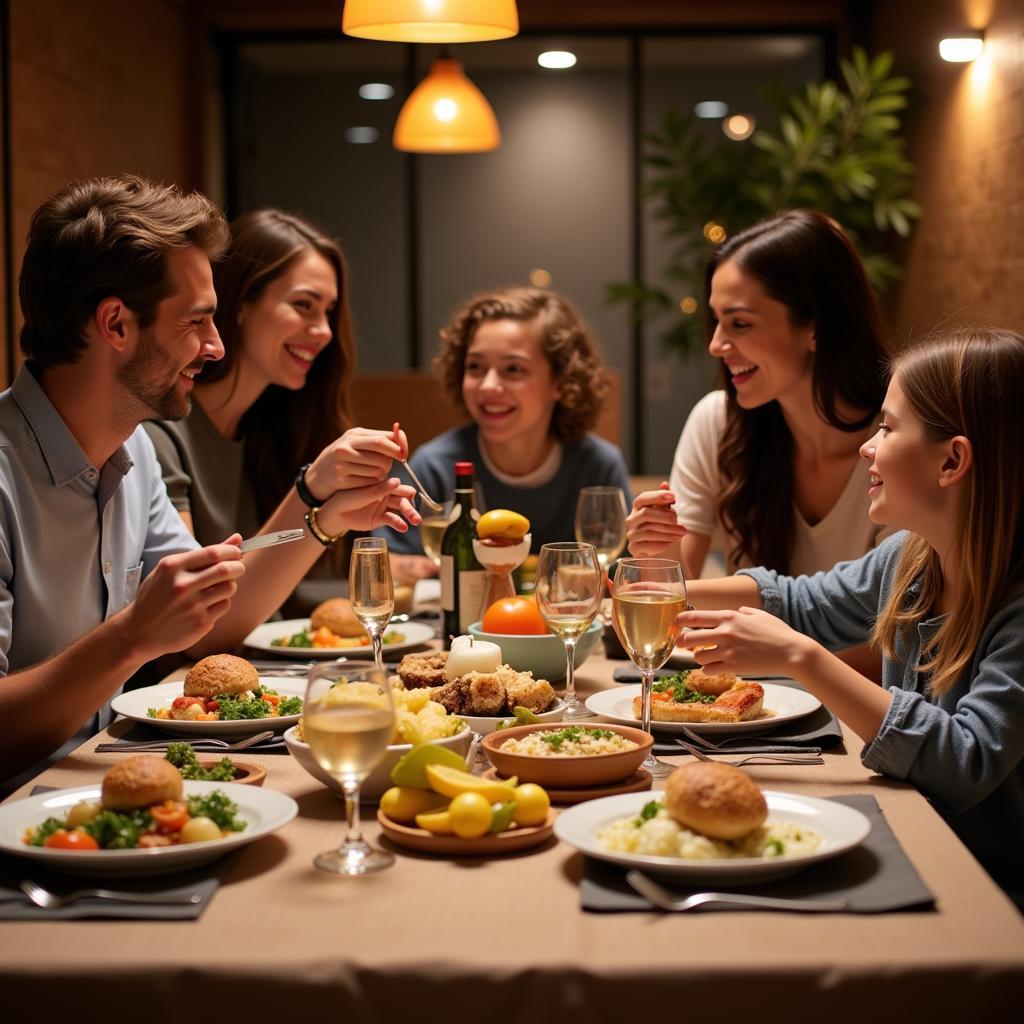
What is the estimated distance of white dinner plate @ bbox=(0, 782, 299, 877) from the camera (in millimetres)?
1159

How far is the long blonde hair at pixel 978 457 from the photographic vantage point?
1.66 metres

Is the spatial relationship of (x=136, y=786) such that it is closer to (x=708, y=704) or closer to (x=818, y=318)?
(x=708, y=704)

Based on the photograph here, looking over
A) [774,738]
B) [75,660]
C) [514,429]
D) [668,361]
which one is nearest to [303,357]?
[514,429]

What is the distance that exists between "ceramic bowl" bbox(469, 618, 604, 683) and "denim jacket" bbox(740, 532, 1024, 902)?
45 cm

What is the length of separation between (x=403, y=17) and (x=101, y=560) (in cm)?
103

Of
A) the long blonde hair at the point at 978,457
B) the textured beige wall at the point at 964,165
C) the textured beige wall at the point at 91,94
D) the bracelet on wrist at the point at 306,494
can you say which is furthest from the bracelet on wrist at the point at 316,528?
the textured beige wall at the point at 91,94

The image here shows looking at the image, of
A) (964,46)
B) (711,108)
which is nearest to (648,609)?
(964,46)

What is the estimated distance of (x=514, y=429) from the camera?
3.47 meters

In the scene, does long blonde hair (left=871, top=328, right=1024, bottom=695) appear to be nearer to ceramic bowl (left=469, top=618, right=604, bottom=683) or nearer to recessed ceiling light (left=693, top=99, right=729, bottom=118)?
ceramic bowl (left=469, top=618, right=604, bottom=683)

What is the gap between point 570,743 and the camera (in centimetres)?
143

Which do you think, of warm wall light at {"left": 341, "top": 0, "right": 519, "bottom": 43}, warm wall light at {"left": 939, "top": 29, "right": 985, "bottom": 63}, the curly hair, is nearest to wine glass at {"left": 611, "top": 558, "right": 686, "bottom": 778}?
warm wall light at {"left": 341, "top": 0, "right": 519, "bottom": 43}

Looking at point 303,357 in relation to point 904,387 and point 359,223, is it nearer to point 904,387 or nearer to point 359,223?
point 904,387

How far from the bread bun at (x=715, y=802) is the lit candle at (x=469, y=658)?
0.55m

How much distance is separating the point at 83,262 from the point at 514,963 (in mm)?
1364
